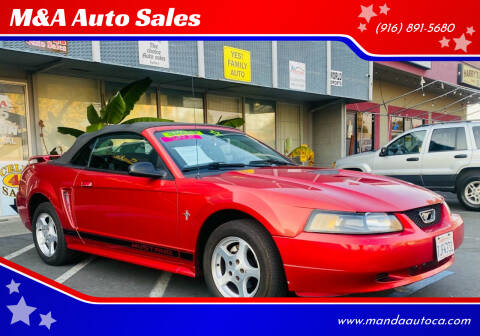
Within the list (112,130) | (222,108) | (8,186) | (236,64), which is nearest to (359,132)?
(222,108)

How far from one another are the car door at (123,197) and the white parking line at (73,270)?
453 millimetres

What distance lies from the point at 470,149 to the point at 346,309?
6514mm

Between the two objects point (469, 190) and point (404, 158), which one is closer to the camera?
point (469, 190)

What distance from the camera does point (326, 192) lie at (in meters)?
2.55

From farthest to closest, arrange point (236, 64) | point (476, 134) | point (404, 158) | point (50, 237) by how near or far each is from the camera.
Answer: point (236, 64), point (404, 158), point (476, 134), point (50, 237)

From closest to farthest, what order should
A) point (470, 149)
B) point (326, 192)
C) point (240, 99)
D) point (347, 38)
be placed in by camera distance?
point (347, 38) < point (326, 192) < point (470, 149) < point (240, 99)

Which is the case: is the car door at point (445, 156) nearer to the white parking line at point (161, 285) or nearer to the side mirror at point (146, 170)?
the white parking line at point (161, 285)

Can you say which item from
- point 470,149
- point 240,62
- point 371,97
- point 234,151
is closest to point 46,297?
point 234,151

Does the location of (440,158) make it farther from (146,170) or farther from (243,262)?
(146,170)

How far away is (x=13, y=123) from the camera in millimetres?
7910

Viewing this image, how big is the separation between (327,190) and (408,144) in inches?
236

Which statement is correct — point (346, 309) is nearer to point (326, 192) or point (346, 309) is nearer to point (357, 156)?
point (326, 192)

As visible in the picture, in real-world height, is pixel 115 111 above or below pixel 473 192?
above

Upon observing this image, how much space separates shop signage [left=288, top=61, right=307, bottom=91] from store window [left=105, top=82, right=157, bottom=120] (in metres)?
3.72
